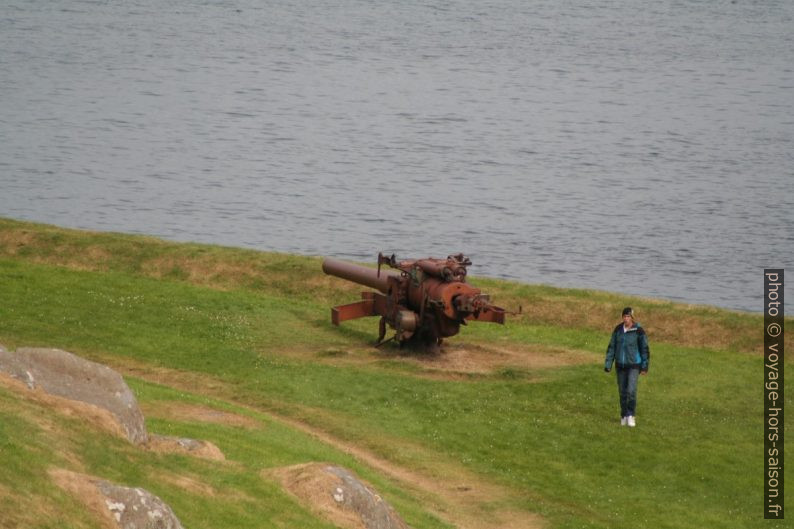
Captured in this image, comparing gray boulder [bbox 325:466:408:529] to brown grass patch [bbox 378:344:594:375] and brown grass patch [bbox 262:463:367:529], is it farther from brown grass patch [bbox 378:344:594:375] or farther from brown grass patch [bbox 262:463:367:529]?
brown grass patch [bbox 378:344:594:375]

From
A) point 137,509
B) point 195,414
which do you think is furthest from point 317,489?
point 195,414

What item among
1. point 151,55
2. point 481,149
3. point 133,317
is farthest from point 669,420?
point 151,55

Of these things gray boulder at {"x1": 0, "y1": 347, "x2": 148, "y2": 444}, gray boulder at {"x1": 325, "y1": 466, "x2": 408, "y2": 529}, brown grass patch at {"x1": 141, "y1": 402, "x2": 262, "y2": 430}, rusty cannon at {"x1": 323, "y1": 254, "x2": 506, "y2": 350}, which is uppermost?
rusty cannon at {"x1": 323, "y1": 254, "x2": 506, "y2": 350}

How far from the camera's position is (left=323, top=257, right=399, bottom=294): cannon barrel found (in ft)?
124

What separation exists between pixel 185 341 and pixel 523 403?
9330mm

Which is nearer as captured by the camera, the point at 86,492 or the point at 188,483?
the point at 86,492

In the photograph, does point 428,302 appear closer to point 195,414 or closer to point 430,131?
point 195,414

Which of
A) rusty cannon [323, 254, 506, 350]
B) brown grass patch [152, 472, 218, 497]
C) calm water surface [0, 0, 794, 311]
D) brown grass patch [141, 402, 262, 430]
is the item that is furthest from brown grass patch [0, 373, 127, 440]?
calm water surface [0, 0, 794, 311]

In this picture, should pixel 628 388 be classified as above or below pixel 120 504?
above

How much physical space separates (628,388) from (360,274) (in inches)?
375

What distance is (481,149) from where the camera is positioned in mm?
95062

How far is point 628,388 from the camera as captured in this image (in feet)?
106

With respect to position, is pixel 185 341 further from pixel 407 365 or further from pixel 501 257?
pixel 501 257

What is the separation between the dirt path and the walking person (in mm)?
4743
